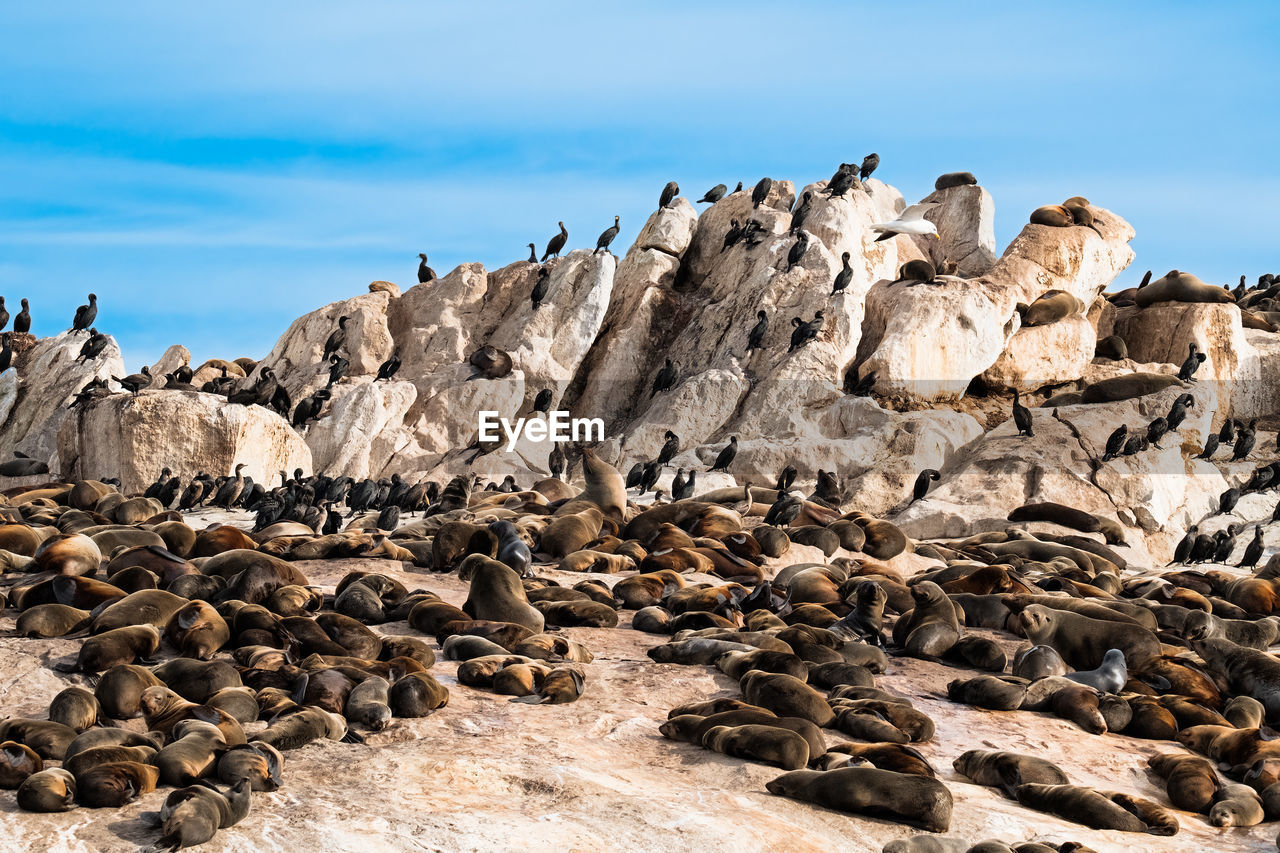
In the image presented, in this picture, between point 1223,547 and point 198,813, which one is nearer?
point 198,813

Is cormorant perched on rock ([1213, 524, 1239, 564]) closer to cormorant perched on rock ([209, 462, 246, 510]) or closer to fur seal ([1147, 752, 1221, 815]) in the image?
fur seal ([1147, 752, 1221, 815])

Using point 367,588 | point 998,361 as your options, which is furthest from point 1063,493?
point 367,588

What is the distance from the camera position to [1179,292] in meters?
28.8

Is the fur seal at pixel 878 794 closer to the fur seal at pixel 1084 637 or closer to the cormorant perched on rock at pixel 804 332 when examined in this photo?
the fur seal at pixel 1084 637

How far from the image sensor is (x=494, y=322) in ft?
103

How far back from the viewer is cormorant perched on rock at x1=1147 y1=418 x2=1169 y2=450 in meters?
20.9

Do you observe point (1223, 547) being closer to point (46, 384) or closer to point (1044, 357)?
point (1044, 357)

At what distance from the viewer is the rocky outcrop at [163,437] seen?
64.7 feet

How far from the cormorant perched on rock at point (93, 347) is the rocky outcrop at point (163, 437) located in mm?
6354

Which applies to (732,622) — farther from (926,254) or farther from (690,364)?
(926,254)

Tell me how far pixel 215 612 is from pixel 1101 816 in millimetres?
4579

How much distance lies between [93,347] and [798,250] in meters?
15.7

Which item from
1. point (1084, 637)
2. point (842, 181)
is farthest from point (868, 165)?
point (1084, 637)

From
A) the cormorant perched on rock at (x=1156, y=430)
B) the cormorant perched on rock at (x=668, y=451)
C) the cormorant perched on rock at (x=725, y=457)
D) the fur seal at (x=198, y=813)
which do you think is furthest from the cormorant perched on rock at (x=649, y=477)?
the fur seal at (x=198, y=813)
